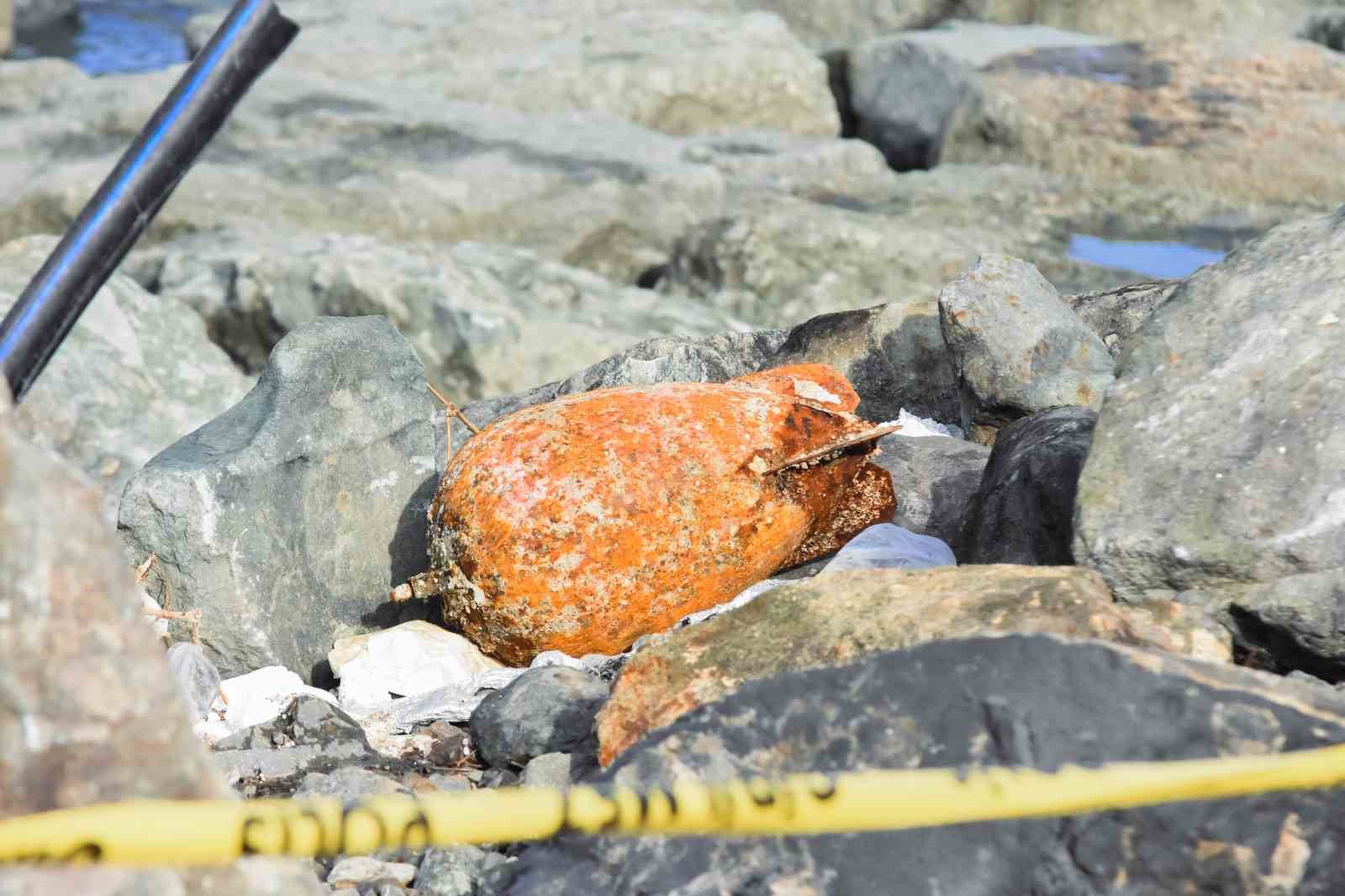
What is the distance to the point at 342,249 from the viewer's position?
734cm

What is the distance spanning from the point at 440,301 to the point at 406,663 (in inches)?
167

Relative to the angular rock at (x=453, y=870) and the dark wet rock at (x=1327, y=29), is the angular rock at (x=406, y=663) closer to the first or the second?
the angular rock at (x=453, y=870)

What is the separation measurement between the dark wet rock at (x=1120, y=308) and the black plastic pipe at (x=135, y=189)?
2194 mm

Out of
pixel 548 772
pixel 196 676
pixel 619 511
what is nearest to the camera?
pixel 548 772

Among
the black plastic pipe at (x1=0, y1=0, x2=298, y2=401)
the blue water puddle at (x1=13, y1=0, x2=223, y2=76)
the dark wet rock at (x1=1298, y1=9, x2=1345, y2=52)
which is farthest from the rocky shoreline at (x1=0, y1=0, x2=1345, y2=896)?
the blue water puddle at (x1=13, y1=0, x2=223, y2=76)

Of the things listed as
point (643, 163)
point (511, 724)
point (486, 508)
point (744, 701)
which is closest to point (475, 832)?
point (744, 701)

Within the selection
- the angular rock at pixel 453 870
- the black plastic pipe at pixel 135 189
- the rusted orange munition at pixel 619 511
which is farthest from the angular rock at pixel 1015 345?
the angular rock at pixel 453 870

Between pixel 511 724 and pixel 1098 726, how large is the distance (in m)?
1.10

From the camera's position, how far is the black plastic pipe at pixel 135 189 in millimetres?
2572

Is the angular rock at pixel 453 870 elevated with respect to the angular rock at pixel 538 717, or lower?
elevated

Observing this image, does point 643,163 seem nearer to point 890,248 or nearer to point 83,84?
point 890,248

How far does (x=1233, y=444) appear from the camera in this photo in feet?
7.44

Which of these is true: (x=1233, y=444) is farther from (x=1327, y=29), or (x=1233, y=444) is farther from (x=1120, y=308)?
(x=1327, y=29)

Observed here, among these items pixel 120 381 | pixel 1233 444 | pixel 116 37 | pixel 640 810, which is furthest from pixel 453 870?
pixel 116 37
